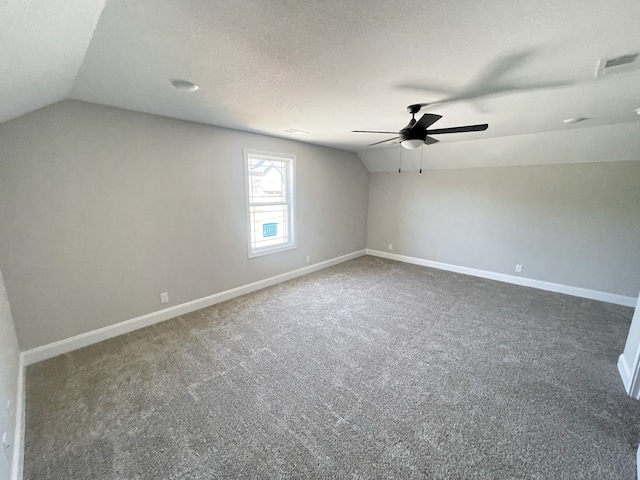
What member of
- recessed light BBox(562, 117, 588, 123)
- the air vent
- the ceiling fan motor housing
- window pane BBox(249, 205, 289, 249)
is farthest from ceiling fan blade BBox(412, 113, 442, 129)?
window pane BBox(249, 205, 289, 249)

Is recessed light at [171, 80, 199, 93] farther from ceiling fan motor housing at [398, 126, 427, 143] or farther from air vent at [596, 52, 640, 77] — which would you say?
air vent at [596, 52, 640, 77]

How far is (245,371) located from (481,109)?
3403 mm

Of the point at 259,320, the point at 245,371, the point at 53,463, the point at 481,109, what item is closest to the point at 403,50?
the point at 481,109

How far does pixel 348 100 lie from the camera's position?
A: 2287 mm

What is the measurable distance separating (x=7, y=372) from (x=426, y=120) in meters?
3.58

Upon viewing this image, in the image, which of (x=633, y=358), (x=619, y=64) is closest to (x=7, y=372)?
(x=619, y=64)

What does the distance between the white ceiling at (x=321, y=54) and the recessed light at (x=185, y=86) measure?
3.2 inches

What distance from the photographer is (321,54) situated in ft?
4.97

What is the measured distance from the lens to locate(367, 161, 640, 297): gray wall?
359 cm

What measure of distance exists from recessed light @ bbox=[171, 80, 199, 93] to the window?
1.55 metres

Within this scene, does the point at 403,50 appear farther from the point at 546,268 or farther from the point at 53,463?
the point at 546,268

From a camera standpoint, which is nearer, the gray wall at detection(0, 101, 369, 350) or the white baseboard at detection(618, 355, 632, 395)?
the white baseboard at detection(618, 355, 632, 395)

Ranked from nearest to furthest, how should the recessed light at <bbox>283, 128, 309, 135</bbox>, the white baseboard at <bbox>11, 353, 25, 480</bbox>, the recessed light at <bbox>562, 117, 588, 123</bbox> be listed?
the white baseboard at <bbox>11, 353, 25, 480</bbox> → the recessed light at <bbox>562, 117, 588, 123</bbox> → the recessed light at <bbox>283, 128, 309, 135</bbox>

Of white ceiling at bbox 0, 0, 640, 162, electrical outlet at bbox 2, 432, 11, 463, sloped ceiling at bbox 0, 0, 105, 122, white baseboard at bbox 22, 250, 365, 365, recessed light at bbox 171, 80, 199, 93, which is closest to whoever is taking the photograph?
sloped ceiling at bbox 0, 0, 105, 122
